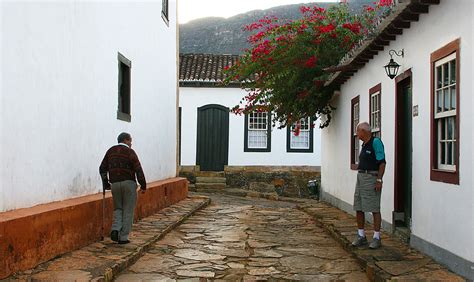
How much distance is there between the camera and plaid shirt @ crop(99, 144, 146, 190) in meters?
8.42

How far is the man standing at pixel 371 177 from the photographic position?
26.6 ft

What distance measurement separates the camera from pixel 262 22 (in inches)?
582

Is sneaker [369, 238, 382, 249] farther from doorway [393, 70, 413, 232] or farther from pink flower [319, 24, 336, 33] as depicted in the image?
pink flower [319, 24, 336, 33]

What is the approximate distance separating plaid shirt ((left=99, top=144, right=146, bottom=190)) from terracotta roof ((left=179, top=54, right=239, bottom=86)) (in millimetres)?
14635

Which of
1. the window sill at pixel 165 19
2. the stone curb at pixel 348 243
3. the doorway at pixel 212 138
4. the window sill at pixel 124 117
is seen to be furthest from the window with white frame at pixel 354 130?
the doorway at pixel 212 138

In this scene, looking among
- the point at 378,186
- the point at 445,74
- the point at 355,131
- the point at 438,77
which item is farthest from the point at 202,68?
the point at 445,74

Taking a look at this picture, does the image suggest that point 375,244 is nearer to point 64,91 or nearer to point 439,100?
point 439,100

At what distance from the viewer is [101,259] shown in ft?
23.6

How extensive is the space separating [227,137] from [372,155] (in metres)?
16.0

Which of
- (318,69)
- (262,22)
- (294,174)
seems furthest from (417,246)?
(294,174)

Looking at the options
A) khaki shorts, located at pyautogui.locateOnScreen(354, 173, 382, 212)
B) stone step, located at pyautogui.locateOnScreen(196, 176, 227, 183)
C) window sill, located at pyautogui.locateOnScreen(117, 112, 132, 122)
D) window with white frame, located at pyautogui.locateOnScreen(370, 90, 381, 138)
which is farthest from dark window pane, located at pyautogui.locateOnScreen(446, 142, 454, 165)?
stone step, located at pyautogui.locateOnScreen(196, 176, 227, 183)

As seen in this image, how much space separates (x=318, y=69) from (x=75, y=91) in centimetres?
748

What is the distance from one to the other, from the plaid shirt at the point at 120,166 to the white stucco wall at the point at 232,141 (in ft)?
50.3

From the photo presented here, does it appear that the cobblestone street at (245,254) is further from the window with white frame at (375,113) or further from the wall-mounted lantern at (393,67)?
the wall-mounted lantern at (393,67)
